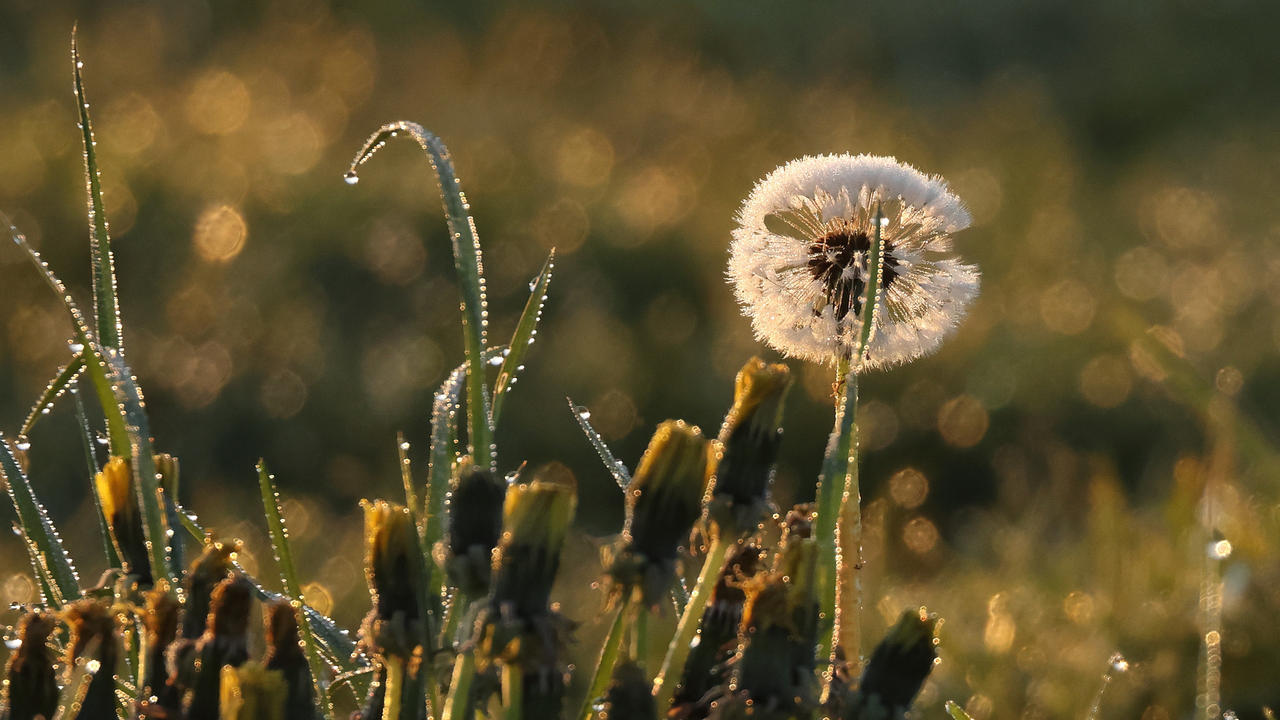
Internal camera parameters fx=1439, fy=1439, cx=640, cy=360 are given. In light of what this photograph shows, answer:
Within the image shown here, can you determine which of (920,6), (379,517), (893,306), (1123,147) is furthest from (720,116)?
(379,517)

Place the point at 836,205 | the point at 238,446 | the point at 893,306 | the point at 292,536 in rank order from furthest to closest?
the point at 238,446 → the point at 292,536 → the point at 893,306 → the point at 836,205

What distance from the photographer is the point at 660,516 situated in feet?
2.31

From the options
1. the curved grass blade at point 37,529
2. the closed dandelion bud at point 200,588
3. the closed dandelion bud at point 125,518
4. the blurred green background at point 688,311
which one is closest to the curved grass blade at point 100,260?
the curved grass blade at point 37,529

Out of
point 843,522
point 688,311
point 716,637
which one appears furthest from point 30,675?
point 688,311

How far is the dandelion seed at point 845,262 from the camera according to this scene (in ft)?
3.42

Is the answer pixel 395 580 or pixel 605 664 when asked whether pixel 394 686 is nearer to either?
pixel 395 580

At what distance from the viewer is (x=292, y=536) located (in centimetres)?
393

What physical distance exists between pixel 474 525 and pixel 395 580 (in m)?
0.05

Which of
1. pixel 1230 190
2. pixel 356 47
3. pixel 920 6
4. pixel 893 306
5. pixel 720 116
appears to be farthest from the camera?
pixel 920 6

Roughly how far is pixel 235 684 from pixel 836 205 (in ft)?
1.95

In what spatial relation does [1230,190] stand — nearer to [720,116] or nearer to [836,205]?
[720,116]

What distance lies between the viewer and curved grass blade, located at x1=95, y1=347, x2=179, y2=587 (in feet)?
2.76

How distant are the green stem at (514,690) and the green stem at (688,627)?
0.11 metres

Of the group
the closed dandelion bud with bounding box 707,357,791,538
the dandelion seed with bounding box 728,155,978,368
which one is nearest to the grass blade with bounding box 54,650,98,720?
the closed dandelion bud with bounding box 707,357,791,538
